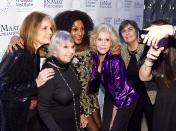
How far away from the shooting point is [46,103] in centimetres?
315

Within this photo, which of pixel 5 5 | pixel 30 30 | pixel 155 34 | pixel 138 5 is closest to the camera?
pixel 155 34

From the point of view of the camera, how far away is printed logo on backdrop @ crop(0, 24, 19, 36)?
3.58m

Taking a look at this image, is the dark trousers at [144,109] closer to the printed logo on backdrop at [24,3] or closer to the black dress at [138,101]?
the black dress at [138,101]

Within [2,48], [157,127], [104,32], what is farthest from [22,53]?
[157,127]

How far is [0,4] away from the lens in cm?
348

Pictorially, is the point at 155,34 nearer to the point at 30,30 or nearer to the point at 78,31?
the point at 30,30

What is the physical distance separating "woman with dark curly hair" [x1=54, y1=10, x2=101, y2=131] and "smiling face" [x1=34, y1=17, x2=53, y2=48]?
1.74 ft

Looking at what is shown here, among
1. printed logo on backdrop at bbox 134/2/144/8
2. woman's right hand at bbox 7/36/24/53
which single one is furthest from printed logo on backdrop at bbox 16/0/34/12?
printed logo on backdrop at bbox 134/2/144/8

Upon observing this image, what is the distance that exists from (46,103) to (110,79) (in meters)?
0.84

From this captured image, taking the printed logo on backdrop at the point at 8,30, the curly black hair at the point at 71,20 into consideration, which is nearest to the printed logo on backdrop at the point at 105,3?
Answer: the curly black hair at the point at 71,20

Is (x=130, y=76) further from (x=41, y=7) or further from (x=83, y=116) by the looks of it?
(x=41, y=7)

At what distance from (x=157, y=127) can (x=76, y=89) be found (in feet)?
2.62

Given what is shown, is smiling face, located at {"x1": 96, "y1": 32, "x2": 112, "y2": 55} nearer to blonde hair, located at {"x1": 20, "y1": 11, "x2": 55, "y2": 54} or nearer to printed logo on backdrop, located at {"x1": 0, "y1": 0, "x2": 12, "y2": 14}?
blonde hair, located at {"x1": 20, "y1": 11, "x2": 55, "y2": 54}

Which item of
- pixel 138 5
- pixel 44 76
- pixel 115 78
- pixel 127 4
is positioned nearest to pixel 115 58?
pixel 115 78
